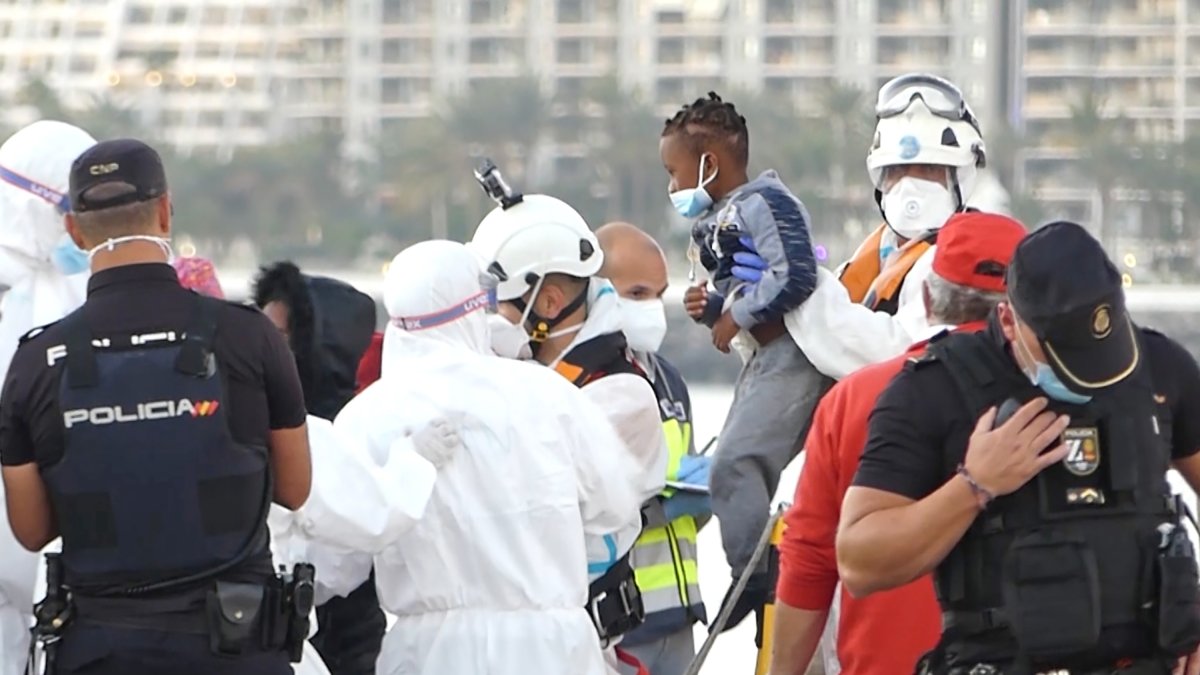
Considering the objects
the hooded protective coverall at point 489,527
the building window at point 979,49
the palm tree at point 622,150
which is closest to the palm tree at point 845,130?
the palm tree at point 622,150

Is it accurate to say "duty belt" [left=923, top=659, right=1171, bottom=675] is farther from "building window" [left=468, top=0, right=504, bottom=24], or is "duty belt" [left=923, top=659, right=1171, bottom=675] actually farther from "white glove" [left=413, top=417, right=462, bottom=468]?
"building window" [left=468, top=0, right=504, bottom=24]

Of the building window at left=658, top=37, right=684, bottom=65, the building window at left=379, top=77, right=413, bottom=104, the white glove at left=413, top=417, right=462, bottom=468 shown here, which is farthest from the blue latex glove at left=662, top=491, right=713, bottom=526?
the building window at left=379, top=77, right=413, bottom=104

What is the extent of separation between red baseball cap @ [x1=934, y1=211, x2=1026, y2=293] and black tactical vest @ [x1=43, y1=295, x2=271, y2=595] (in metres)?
0.97

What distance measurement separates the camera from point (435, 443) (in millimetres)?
3980

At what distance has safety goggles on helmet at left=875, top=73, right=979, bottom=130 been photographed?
4734 millimetres

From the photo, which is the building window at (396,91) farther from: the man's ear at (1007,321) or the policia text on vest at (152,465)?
the man's ear at (1007,321)

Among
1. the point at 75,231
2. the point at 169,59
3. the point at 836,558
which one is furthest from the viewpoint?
the point at 169,59

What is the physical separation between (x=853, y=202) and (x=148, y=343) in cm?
5725

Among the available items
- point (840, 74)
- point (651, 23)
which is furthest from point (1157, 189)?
point (651, 23)

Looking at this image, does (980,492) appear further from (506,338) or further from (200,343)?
(506,338)

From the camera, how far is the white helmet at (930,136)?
469 cm

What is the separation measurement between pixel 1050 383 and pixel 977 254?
369 mm

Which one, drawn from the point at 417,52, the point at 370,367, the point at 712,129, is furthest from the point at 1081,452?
the point at 417,52

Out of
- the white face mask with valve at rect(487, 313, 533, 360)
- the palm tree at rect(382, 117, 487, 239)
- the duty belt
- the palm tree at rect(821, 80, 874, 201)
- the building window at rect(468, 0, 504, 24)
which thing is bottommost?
the palm tree at rect(382, 117, 487, 239)
